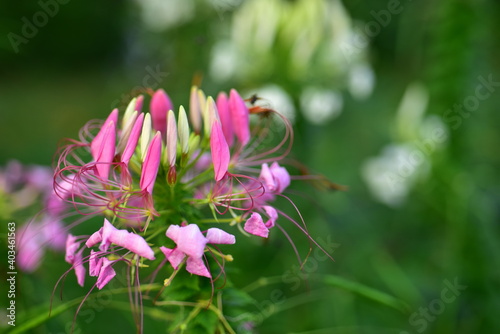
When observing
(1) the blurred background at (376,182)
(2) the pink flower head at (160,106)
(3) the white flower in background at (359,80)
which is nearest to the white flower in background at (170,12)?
(1) the blurred background at (376,182)

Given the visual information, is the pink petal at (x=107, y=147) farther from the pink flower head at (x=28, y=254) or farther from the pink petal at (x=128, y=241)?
the pink flower head at (x=28, y=254)

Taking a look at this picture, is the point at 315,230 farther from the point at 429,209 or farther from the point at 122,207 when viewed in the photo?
the point at 122,207

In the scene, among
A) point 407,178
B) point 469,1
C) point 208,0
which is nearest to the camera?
point 469,1

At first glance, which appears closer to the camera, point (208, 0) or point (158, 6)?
point (208, 0)

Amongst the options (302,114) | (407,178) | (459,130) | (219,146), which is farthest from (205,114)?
(407,178)

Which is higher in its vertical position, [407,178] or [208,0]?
[208,0]

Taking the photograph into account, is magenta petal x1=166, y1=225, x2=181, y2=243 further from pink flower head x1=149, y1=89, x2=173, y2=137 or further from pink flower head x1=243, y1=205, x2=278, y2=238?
pink flower head x1=149, y1=89, x2=173, y2=137

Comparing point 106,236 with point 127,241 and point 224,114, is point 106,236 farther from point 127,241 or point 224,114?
point 224,114

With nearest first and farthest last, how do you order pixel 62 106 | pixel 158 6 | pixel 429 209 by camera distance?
pixel 429 209
pixel 158 6
pixel 62 106
